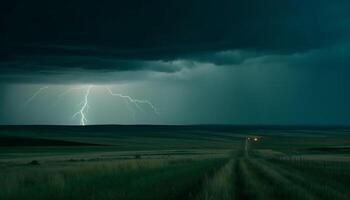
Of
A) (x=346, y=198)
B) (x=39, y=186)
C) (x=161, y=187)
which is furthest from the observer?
(x=39, y=186)

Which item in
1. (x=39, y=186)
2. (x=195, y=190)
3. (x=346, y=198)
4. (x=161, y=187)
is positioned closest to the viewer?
(x=346, y=198)

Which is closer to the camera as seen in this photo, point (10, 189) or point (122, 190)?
point (122, 190)

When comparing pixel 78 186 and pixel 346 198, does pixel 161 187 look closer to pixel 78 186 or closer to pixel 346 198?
pixel 78 186

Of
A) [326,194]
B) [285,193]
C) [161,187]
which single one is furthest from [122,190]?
[326,194]

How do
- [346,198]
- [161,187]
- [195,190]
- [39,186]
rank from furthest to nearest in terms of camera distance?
[39,186] → [161,187] → [195,190] → [346,198]

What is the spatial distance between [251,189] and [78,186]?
7.51 m

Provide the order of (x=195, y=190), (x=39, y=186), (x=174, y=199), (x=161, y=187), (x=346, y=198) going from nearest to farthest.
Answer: (x=174, y=199), (x=346, y=198), (x=195, y=190), (x=161, y=187), (x=39, y=186)

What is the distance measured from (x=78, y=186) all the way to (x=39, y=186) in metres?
1.91

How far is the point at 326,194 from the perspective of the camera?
72.6ft

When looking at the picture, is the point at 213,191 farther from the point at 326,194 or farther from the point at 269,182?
the point at 269,182

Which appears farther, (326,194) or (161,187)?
(161,187)

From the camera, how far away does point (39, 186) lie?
26578 millimetres

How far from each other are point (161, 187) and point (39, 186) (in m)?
5.70

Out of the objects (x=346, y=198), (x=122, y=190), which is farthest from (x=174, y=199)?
(x=346, y=198)
